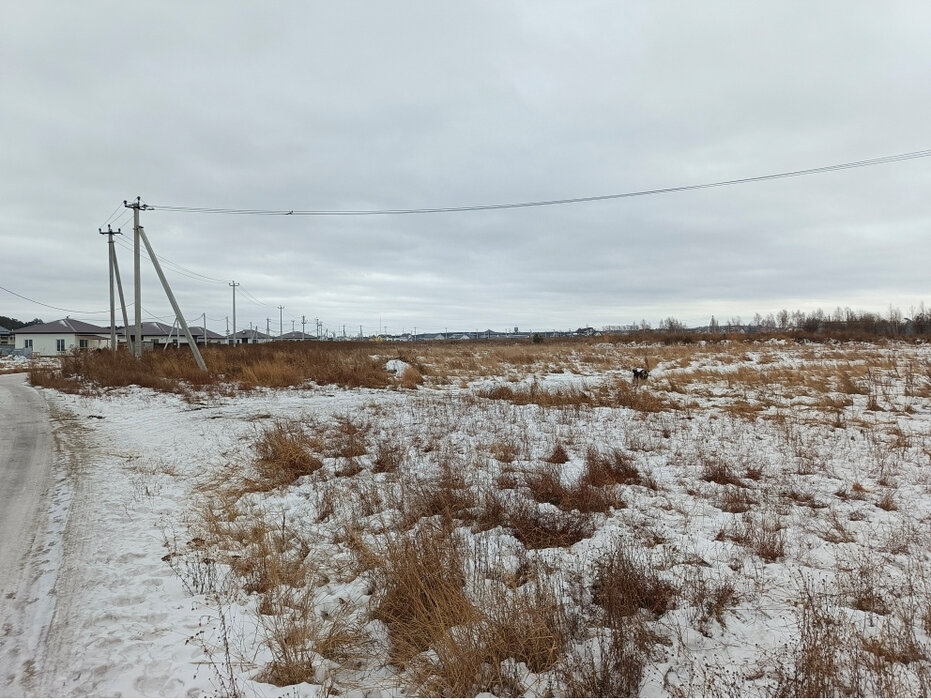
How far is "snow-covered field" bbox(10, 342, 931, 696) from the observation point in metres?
2.81

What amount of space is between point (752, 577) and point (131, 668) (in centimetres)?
455

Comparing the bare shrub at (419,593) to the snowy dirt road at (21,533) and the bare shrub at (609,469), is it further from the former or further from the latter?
the bare shrub at (609,469)

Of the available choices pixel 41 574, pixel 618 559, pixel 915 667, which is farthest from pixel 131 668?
pixel 915 667

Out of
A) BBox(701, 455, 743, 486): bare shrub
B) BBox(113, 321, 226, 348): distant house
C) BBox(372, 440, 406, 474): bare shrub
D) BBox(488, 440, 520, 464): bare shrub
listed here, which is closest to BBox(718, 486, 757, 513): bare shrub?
BBox(701, 455, 743, 486): bare shrub

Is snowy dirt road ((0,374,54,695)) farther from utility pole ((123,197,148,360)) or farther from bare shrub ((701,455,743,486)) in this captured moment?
utility pole ((123,197,148,360))

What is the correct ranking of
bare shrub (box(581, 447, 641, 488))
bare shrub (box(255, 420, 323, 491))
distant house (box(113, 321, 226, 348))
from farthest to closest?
distant house (box(113, 321, 226, 348)) → bare shrub (box(255, 420, 323, 491)) → bare shrub (box(581, 447, 641, 488))

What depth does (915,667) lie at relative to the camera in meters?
2.72

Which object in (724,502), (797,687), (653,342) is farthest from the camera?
(653,342)

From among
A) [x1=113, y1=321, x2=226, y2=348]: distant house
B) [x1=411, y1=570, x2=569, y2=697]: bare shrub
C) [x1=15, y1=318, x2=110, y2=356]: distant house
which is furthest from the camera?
[x1=113, y1=321, x2=226, y2=348]: distant house

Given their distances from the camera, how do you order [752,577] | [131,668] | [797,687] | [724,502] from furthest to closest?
1. [724,502]
2. [752,577]
3. [131,668]
4. [797,687]

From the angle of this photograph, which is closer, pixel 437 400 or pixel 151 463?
pixel 151 463

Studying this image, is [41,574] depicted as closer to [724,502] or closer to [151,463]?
[151,463]

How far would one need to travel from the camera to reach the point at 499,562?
4023 mm

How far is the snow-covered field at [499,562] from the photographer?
2.81 m
